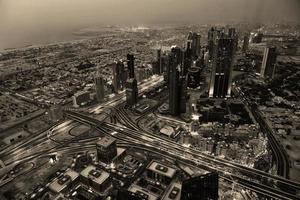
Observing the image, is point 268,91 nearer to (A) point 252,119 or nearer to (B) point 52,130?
(A) point 252,119

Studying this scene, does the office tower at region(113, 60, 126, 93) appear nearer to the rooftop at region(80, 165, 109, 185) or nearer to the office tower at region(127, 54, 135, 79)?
the office tower at region(127, 54, 135, 79)

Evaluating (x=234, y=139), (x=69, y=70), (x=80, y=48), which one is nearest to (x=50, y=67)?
(x=69, y=70)

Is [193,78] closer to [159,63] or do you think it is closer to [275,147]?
[159,63]

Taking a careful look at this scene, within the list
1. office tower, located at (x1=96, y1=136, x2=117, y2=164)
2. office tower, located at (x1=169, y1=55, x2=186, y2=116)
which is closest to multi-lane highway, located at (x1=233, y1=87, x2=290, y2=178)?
office tower, located at (x1=169, y1=55, x2=186, y2=116)

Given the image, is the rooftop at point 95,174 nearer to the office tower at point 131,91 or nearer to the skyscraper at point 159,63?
the office tower at point 131,91

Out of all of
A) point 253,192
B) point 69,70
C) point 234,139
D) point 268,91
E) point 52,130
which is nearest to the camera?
point 253,192

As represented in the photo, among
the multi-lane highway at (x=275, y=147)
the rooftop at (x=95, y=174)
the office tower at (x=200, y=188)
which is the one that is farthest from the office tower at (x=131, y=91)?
the office tower at (x=200, y=188)
